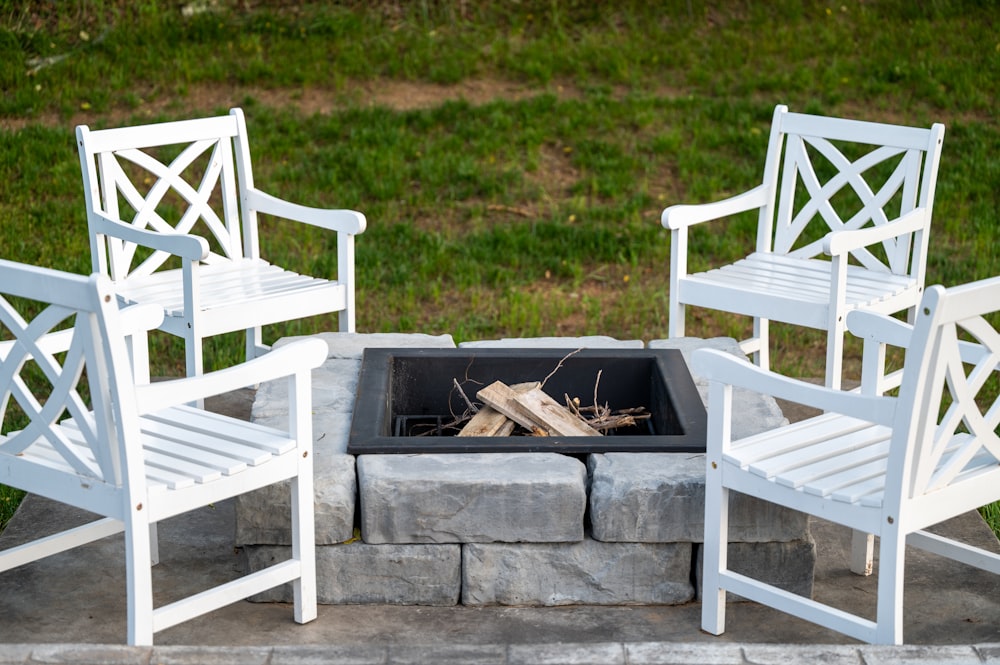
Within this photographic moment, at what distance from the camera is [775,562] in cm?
341

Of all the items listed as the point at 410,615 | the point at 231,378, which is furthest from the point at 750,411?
the point at 231,378

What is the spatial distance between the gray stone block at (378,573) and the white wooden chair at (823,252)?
60.1 inches

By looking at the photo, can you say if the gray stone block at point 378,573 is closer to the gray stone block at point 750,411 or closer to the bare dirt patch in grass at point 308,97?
the gray stone block at point 750,411

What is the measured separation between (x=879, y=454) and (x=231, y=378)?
1528mm

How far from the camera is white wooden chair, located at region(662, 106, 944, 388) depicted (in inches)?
167

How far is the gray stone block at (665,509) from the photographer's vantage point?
10.9 ft

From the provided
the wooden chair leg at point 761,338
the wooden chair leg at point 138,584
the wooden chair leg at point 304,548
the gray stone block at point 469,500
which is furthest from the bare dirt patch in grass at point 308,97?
the wooden chair leg at point 138,584

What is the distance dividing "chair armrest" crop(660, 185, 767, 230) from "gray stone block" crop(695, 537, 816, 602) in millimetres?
1472

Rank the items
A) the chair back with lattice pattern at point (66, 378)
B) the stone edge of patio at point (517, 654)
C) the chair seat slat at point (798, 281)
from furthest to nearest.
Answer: the chair seat slat at point (798, 281)
the chair back with lattice pattern at point (66, 378)
the stone edge of patio at point (517, 654)

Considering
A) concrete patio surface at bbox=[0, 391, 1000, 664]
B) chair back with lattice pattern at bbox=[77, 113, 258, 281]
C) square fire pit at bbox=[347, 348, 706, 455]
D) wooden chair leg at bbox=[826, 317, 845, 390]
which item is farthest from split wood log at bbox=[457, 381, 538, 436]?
Answer: chair back with lattice pattern at bbox=[77, 113, 258, 281]

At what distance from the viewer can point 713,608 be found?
323 centimetres

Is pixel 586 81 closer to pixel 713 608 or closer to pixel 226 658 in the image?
pixel 713 608

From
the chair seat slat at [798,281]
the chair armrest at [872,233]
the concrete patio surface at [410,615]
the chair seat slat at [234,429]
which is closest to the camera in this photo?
the chair seat slat at [234,429]

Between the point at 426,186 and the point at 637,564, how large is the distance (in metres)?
4.45
